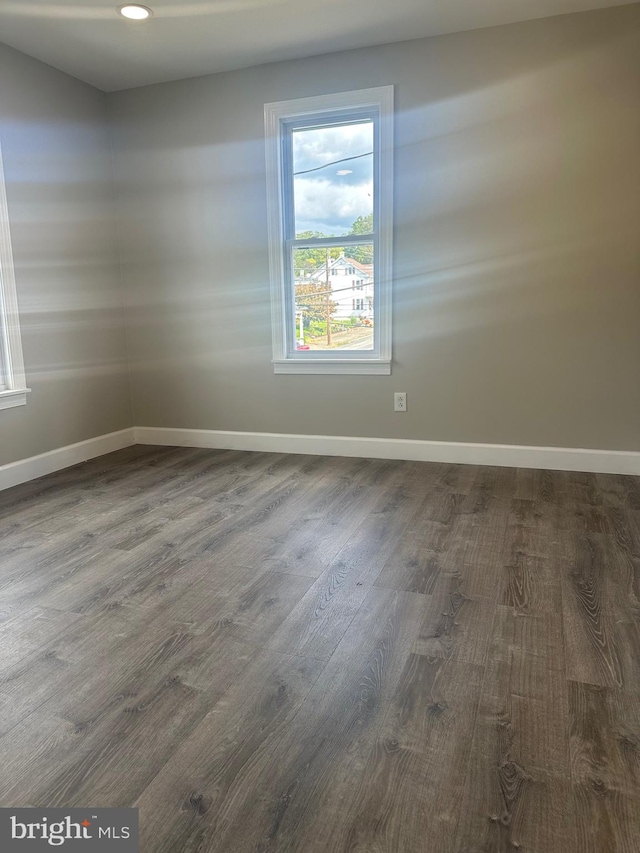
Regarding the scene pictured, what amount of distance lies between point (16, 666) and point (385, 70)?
3.67 metres

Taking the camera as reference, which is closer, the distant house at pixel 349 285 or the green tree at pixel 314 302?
the distant house at pixel 349 285

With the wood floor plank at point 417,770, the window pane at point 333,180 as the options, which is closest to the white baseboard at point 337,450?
the window pane at point 333,180

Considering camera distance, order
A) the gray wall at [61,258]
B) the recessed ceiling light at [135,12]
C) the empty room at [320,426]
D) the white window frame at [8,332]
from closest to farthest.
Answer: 1. the empty room at [320,426]
2. the recessed ceiling light at [135,12]
3. the white window frame at [8,332]
4. the gray wall at [61,258]

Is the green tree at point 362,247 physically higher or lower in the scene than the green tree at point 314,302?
higher

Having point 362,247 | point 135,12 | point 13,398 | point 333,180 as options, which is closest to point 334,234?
point 362,247

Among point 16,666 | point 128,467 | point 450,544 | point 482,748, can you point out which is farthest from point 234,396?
point 482,748

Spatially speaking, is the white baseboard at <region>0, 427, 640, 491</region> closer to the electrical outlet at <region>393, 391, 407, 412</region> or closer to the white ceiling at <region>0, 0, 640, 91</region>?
the electrical outlet at <region>393, 391, 407, 412</region>

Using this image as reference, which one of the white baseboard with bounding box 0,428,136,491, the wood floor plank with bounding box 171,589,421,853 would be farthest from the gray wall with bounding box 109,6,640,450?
the wood floor plank with bounding box 171,589,421,853

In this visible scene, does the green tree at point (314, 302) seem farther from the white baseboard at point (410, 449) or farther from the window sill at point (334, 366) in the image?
the white baseboard at point (410, 449)

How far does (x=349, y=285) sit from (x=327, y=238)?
351mm

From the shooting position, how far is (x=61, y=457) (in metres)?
3.87

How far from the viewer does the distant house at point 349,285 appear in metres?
3.79

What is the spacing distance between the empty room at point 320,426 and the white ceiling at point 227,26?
0.03 meters

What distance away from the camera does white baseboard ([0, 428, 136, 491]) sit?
3.49 meters
